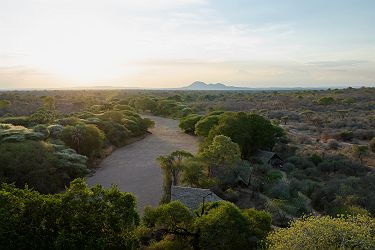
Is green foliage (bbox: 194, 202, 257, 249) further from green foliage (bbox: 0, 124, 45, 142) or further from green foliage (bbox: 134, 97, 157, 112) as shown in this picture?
green foliage (bbox: 134, 97, 157, 112)

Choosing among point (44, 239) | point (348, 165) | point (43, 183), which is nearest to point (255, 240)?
point (44, 239)

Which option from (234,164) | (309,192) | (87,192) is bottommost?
(309,192)

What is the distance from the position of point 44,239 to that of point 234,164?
1534 centimetres

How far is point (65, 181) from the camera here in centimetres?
2773

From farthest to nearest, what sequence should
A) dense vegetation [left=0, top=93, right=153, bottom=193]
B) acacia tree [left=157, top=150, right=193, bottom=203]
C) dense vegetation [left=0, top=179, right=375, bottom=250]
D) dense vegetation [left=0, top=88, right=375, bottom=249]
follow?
dense vegetation [left=0, top=93, right=153, bottom=193] → acacia tree [left=157, top=150, right=193, bottom=203] → dense vegetation [left=0, top=88, right=375, bottom=249] → dense vegetation [left=0, top=179, right=375, bottom=250]

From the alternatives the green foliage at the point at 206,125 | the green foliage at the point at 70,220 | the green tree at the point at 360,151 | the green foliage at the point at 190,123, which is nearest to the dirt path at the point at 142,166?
the green foliage at the point at 190,123

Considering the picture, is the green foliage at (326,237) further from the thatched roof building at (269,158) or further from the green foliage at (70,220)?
the thatched roof building at (269,158)

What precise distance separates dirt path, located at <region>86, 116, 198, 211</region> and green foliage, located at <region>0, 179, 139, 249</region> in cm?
972

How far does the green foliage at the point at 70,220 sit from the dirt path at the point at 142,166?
9723 mm

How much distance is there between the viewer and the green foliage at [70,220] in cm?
1228

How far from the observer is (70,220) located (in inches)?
496

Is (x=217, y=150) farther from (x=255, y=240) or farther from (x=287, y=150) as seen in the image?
(x=287, y=150)

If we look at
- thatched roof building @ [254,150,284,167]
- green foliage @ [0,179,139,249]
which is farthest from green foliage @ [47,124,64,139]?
green foliage @ [0,179,139,249]

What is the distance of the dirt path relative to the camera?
26422 millimetres
